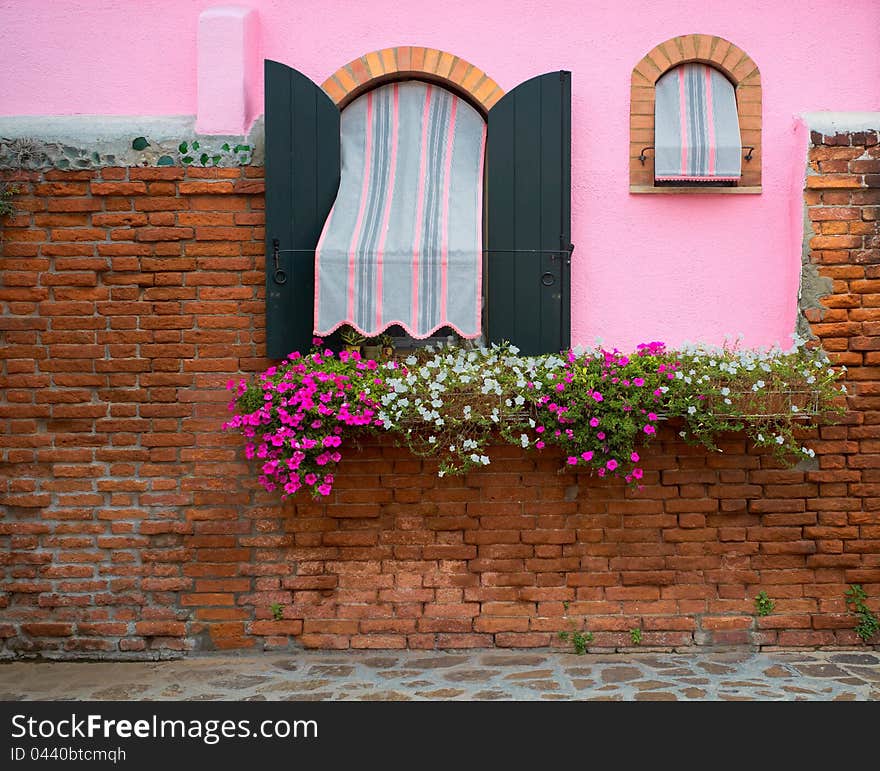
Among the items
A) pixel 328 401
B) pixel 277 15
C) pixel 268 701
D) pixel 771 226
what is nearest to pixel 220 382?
pixel 328 401

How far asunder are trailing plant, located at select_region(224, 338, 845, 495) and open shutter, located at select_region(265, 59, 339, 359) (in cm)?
24

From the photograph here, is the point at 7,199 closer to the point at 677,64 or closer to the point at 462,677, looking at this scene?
the point at 462,677

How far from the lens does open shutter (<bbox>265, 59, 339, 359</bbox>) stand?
480 centimetres

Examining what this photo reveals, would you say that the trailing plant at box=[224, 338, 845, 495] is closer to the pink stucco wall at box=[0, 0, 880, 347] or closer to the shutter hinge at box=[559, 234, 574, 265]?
the pink stucco wall at box=[0, 0, 880, 347]

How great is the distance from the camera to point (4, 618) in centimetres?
485

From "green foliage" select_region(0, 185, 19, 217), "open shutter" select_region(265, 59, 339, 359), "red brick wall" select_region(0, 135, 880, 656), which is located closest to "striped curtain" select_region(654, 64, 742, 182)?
"red brick wall" select_region(0, 135, 880, 656)

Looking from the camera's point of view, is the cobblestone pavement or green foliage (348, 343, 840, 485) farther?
green foliage (348, 343, 840, 485)

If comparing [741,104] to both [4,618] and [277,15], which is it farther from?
[4,618]

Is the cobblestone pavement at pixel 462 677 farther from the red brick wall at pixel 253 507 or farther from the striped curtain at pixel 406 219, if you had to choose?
the striped curtain at pixel 406 219

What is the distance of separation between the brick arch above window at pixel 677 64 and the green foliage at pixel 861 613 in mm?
2463

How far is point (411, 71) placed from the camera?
4.92m

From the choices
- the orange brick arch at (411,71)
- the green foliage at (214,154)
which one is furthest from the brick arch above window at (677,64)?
the green foliage at (214,154)

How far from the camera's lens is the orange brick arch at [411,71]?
4.91 meters

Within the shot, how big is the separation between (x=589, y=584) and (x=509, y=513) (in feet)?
2.08
